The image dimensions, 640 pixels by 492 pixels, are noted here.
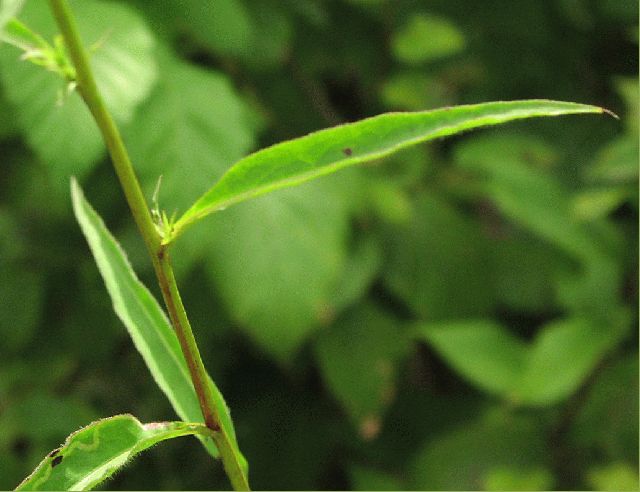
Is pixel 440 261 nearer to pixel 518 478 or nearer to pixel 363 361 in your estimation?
pixel 363 361

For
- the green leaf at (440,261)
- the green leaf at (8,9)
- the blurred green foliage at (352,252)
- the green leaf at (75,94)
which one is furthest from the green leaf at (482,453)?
the green leaf at (8,9)

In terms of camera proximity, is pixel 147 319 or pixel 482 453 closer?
pixel 147 319

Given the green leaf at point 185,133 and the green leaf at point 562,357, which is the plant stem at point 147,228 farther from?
the green leaf at point 562,357

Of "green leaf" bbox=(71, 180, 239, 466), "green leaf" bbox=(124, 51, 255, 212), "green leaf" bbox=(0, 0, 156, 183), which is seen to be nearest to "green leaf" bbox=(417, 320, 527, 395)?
"green leaf" bbox=(124, 51, 255, 212)

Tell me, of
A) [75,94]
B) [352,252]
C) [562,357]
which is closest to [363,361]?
[352,252]

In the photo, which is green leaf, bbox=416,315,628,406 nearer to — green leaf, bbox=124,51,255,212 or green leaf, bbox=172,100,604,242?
green leaf, bbox=124,51,255,212

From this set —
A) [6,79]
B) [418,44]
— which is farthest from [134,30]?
[418,44]
